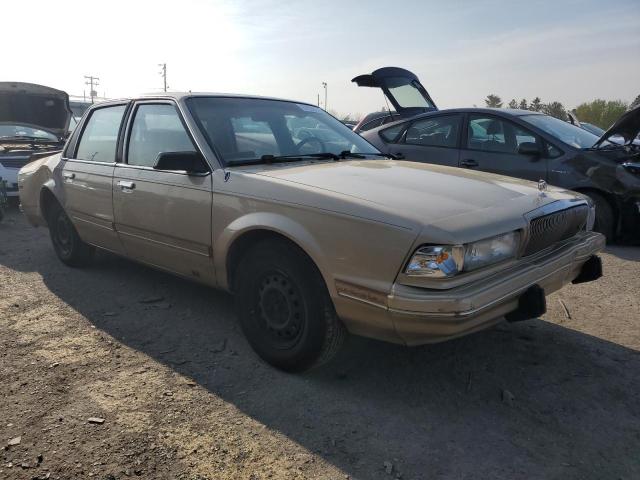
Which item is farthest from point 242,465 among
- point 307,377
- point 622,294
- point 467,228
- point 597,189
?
point 597,189

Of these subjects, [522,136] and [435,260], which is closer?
[435,260]

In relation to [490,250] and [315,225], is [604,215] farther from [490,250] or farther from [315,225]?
[315,225]

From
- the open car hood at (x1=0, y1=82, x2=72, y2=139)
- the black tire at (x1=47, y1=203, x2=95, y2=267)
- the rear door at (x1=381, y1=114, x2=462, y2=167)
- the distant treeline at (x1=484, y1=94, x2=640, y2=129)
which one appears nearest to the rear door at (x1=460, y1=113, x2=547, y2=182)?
the rear door at (x1=381, y1=114, x2=462, y2=167)

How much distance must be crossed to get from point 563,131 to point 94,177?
17.3 ft

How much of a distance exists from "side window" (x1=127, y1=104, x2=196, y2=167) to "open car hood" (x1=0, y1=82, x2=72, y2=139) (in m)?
5.96

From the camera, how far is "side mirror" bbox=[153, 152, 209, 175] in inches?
129

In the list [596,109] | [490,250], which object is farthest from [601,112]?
[490,250]

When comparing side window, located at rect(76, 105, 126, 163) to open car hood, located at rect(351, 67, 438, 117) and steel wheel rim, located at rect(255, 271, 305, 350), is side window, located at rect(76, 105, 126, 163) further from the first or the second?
open car hood, located at rect(351, 67, 438, 117)

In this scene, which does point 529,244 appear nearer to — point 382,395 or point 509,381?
point 509,381

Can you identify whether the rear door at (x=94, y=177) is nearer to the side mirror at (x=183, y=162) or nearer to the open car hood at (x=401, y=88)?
the side mirror at (x=183, y=162)

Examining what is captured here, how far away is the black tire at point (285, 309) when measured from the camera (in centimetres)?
279

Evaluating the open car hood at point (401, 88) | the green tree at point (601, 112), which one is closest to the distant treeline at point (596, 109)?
the green tree at point (601, 112)

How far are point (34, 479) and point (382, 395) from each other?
168 cm

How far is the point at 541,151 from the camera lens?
19.8ft
